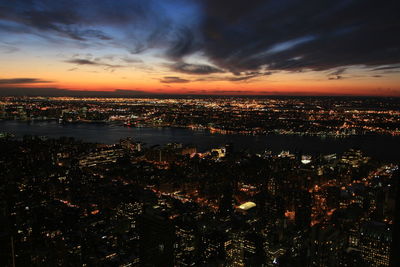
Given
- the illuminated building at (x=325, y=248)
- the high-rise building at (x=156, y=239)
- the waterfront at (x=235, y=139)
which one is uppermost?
the high-rise building at (x=156, y=239)

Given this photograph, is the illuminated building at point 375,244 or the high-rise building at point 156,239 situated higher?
the high-rise building at point 156,239

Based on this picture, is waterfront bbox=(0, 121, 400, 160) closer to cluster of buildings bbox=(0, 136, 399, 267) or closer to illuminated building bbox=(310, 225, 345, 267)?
cluster of buildings bbox=(0, 136, 399, 267)

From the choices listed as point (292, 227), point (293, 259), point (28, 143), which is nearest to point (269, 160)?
point (292, 227)

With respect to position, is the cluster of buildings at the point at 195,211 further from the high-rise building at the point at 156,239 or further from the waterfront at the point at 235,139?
the waterfront at the point at 235,139

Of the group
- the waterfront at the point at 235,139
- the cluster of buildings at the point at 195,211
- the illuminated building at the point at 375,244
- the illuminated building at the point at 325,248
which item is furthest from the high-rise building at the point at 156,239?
the waterfront at the point at 235,139

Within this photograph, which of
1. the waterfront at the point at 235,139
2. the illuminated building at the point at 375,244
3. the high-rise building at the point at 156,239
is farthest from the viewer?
the waterfront at the point at 235,139

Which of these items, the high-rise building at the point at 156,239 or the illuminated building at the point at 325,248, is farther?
the illuminated building at the point at 325,248

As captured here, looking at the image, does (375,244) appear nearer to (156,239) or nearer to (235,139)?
(156,239)

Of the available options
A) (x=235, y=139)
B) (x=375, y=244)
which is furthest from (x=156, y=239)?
(x=235, y=139)
